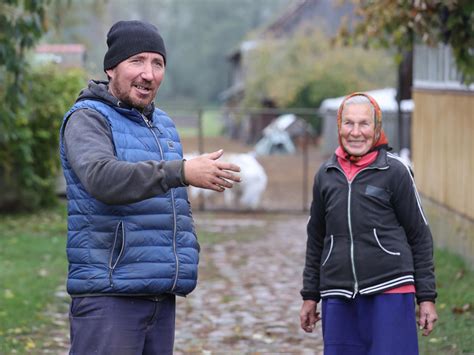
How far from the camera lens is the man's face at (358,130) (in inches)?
179

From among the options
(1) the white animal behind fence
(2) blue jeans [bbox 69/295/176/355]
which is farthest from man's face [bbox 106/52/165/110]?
(1) the white animal behind fence

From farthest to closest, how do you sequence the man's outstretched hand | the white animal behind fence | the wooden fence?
the white animal behind fence, the wooden fence, the man's outstretched hand

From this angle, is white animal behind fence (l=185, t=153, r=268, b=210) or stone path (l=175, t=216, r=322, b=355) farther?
white animal behind fence (l=185, t=153, r=268, b=210)

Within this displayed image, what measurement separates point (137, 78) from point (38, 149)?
41.1 ft

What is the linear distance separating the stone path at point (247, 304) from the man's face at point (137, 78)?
3.68 m

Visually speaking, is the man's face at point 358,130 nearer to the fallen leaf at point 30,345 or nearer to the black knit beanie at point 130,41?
the black knit beanie at point 130,41

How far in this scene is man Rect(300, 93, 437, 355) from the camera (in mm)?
4480

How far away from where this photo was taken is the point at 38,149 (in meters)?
16.0

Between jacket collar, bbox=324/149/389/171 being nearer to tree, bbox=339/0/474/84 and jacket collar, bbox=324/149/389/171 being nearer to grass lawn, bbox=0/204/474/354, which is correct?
grass lawn, bbox=0/204/474/354

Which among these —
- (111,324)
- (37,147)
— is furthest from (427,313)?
(37,147)

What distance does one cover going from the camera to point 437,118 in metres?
12.2

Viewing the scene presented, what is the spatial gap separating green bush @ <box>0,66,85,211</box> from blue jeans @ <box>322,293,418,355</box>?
11.2 m

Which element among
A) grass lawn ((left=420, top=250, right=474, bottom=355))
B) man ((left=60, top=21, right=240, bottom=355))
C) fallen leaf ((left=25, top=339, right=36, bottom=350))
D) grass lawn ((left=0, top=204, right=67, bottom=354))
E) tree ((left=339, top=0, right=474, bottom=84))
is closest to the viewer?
man ((left=60, top=21, right=240, bottom=355))

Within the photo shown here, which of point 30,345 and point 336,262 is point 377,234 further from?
point 30,345
